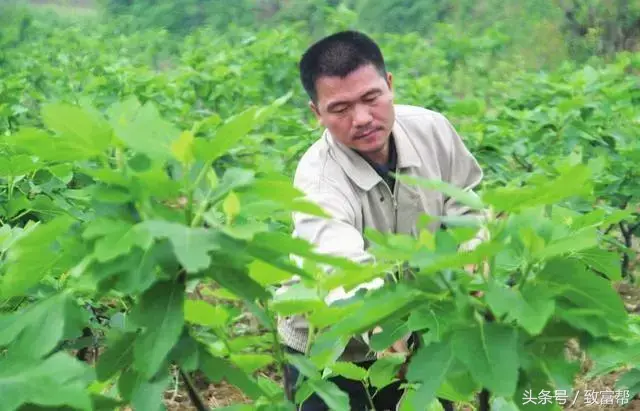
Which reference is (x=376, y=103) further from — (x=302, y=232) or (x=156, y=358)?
(x=156, y=358)

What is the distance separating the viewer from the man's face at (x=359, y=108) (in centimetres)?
302

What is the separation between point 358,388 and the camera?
314 cm

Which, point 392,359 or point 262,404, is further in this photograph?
point 392,359

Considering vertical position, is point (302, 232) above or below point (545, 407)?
below

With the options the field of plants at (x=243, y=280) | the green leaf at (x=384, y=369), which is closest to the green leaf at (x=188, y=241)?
the field of plants at (x=243, y=280)

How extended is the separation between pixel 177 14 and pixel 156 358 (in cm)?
1699

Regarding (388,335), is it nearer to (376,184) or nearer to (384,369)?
(384,369)

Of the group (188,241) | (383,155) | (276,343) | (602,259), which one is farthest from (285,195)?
(383,155)

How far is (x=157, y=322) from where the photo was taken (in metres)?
1.49

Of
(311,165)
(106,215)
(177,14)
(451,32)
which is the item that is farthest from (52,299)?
(177,14)

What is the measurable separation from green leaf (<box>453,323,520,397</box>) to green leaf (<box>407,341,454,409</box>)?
0.03 metres

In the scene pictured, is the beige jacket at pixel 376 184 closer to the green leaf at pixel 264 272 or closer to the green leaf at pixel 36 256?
the green leaf at pixel 264 272

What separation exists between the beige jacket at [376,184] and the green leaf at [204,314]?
97cm

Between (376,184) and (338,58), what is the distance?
0.37m
